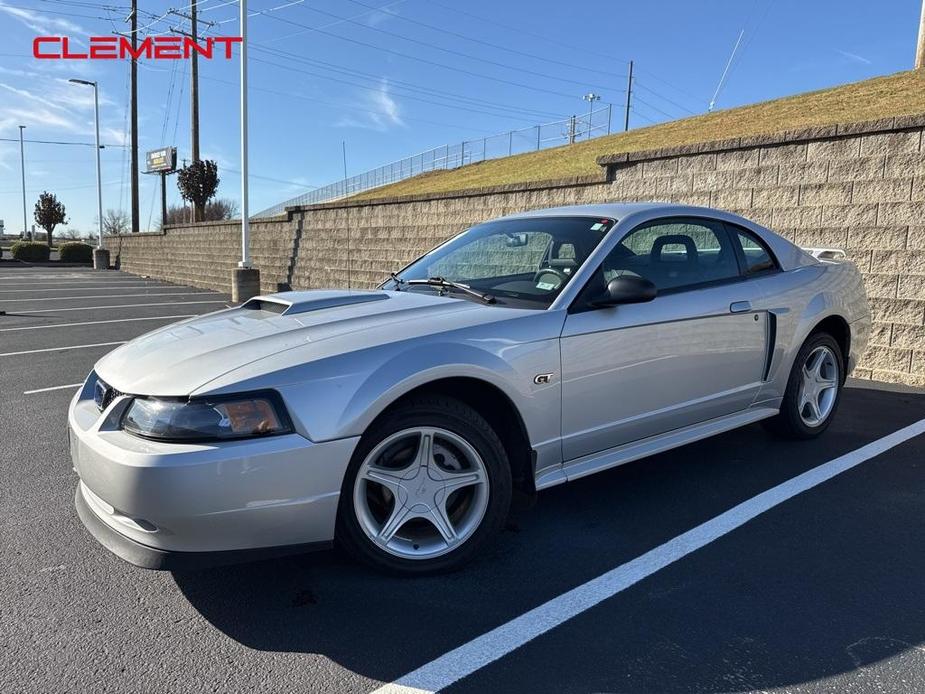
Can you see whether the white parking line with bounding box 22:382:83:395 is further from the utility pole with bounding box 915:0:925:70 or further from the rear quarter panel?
the utility pole with bounding box 915:0:925:70

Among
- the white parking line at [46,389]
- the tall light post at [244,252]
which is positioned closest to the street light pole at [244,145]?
the tall light post at [244,252]

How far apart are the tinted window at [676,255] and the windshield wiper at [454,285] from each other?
0.59m

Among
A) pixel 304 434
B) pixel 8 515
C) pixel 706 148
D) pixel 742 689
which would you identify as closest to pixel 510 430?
pixel 304 434

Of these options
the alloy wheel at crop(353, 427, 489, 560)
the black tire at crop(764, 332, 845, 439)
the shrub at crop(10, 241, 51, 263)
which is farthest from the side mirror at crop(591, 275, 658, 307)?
the shrub at crop(10, 241, 51, 263)

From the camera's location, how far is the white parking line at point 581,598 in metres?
2.17

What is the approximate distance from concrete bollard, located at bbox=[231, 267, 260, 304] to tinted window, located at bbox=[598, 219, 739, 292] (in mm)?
12812

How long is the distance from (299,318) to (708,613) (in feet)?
6.82

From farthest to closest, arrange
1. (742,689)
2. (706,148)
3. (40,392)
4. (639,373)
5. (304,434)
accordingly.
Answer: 1. (706,148)
2. (40,392)
3. (639,373)
4. (304,434)
5. (742,689)

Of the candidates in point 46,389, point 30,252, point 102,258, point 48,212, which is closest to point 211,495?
point 46,389

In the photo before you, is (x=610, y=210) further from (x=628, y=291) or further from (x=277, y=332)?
(x=277, y=332)

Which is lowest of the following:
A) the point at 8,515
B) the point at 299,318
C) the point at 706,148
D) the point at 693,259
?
the point at 8,515

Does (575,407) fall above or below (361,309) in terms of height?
below

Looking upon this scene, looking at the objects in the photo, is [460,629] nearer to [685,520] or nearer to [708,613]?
[708,613]

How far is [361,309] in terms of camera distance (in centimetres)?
318
